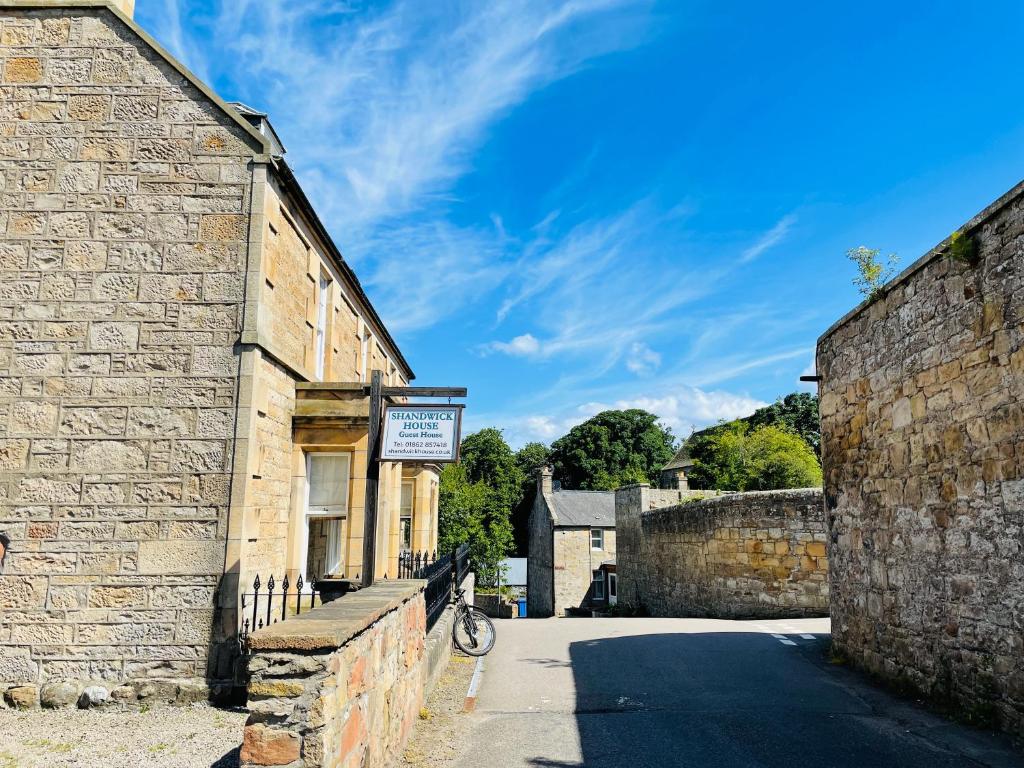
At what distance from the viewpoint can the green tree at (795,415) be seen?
49.9m

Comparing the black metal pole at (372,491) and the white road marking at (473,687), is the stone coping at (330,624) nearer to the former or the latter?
the black metal pole at (372,491)

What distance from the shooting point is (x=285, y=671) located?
356 cm

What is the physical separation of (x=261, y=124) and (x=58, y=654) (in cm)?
674

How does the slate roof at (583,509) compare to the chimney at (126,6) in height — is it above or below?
below

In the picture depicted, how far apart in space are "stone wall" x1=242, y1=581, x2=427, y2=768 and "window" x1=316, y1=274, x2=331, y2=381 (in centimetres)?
649

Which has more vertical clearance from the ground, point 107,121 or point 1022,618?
point 107,121

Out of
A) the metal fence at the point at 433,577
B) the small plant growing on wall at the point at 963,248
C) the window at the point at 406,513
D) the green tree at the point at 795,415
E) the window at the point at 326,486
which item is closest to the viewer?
the small plant growing on wall at the point at 963,248

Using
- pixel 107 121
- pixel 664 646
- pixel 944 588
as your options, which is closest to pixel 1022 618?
pixel 944 588

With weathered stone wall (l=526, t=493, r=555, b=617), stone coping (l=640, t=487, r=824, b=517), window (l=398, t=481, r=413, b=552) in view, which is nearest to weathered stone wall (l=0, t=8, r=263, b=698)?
window (l=398, t=481, r=413, b=552)

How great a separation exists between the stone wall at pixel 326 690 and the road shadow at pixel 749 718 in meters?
1.56

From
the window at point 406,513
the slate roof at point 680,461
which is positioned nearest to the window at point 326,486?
the window at point 406,513

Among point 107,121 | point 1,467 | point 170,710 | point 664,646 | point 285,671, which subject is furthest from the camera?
point 664,646

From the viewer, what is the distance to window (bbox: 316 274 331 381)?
36.5 ft

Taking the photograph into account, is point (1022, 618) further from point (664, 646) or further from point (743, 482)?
point (743, 482)
